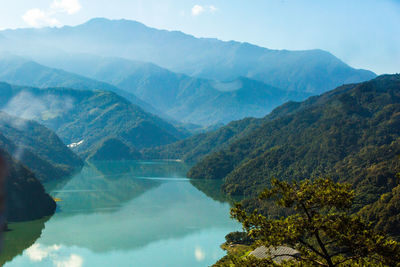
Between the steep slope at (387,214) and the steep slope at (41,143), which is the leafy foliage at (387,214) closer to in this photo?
the steep slope at (387,214)

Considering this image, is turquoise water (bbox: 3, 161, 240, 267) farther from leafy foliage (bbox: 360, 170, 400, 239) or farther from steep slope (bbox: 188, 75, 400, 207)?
leafy foliage (bbox: 360, 170, 400, 239)

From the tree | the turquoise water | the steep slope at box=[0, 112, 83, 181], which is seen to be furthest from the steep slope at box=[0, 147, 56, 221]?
the tree

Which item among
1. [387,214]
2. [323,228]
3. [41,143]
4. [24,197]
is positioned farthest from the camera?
[41,143]

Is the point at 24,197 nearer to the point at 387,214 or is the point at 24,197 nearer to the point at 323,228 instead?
the point at 387,214

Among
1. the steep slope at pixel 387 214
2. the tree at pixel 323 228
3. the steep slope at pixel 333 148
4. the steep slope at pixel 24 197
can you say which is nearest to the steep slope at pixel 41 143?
the steep slope at pixel 333 148

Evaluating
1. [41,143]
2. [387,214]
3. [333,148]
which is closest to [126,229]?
[387,214]

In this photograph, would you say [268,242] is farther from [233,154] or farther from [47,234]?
[233,154]
